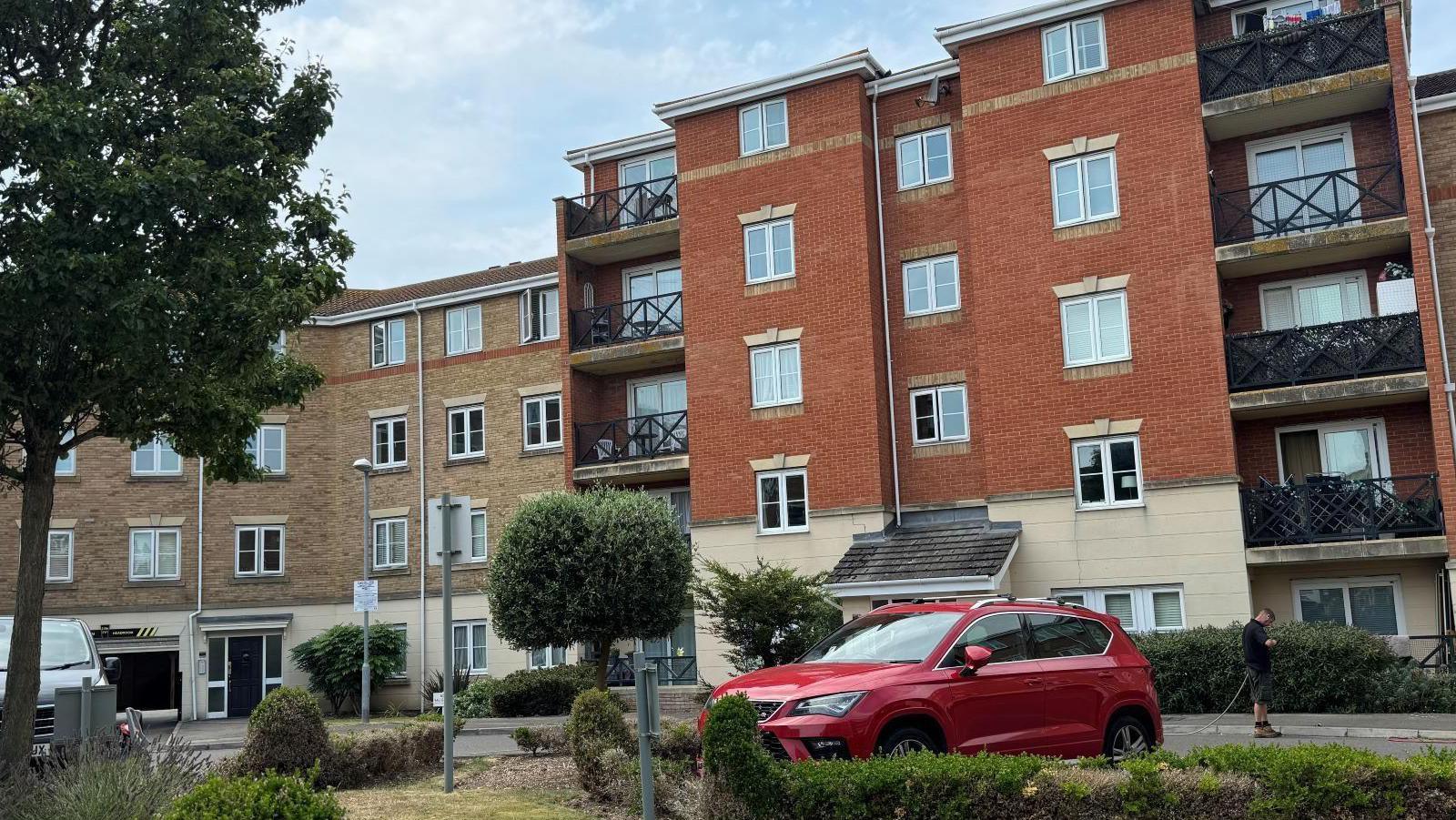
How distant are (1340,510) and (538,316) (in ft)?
64.9

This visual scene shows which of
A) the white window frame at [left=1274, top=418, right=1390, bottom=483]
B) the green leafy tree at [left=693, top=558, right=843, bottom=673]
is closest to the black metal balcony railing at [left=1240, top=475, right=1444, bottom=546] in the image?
the white window frame at [left=1274, top=418, right=1390, bottom=483]

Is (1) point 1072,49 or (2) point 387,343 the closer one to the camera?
(1) point 1072,49

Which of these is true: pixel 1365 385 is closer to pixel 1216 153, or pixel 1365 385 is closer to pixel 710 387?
pixel 1216 153

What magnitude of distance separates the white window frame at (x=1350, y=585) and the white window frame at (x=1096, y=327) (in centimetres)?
508

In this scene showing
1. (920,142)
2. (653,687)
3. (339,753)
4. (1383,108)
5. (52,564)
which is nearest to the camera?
(653,687)

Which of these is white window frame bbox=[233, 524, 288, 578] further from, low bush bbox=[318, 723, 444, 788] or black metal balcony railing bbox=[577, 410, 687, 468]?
low bush bbox=[318, 723, 444, 788]

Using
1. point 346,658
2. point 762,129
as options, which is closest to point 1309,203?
point 762,129

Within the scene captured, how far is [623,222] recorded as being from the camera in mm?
31375

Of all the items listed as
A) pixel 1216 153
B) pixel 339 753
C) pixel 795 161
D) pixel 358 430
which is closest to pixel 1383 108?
pixel 1216 153

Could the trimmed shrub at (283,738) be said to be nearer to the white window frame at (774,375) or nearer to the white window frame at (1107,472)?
the white window frame at (1107,472)

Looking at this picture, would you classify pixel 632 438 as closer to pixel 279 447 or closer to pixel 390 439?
pixel 390 439

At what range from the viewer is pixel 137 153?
12.3 meters

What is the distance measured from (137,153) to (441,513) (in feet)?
14.4

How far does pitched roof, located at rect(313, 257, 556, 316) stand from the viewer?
1412 inches
